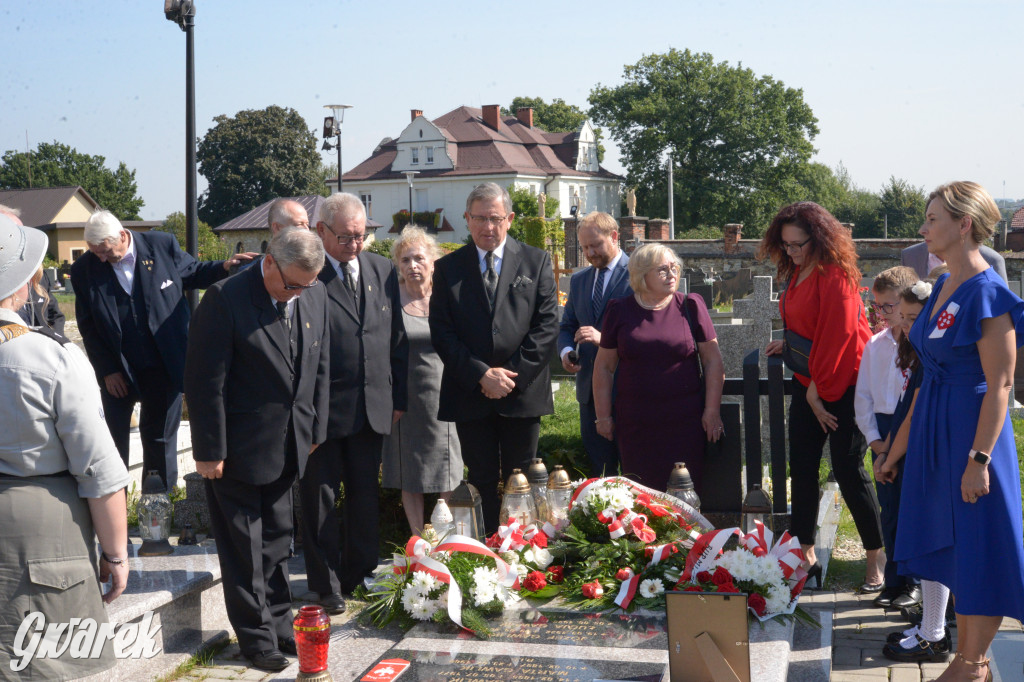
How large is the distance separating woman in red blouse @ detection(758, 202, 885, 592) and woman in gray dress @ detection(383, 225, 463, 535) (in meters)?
1.96

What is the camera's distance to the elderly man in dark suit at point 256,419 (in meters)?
4.10

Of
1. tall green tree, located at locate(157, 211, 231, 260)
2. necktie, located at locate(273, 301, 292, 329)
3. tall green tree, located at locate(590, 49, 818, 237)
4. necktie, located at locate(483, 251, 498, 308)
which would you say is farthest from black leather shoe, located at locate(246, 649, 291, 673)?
tall green tree, located at locate(590, 49, 818, 237)

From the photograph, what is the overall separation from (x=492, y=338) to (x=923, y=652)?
2597mm

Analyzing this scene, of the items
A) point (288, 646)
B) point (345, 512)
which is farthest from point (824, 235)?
point (288, 646)

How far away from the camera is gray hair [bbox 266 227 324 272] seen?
398cm

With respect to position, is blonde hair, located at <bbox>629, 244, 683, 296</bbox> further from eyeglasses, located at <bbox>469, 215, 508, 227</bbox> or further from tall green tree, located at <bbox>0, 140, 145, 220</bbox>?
tall green tree, located at <bbox>0, 140, 145, 220</bbox>

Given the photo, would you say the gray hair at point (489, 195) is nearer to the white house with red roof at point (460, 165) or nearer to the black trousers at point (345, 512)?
the black trousers at point (345, 512)

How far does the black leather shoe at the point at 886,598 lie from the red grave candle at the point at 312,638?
2.92m

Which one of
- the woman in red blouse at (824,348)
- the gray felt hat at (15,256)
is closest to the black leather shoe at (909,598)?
the woman in red blouse at (824,348)

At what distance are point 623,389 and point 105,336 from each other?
10.0ft

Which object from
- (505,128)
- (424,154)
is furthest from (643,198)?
(424,154)

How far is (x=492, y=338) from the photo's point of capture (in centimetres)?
532

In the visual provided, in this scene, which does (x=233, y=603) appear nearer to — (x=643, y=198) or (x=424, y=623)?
(x=424, y=623)

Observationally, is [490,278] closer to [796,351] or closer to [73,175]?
[796,351]
